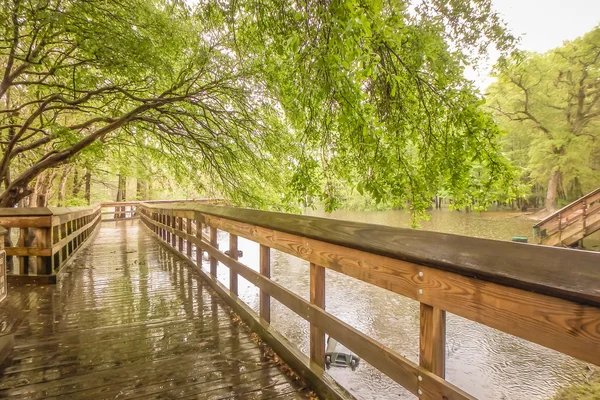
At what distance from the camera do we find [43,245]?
504cm

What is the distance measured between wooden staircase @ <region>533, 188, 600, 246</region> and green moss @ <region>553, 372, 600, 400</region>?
27.0 ft

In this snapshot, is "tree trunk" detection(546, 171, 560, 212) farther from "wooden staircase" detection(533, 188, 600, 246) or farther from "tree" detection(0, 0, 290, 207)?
"tree" detection(0, 0, 290, 207)

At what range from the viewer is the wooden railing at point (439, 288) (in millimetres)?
973

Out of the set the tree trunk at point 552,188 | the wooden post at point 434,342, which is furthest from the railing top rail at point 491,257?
the tree trunk at point 552,188

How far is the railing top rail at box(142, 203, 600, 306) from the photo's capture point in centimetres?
94

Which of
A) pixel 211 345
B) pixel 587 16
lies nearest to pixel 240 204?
pixel 211 345

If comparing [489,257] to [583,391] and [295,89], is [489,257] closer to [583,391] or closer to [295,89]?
[295,89]

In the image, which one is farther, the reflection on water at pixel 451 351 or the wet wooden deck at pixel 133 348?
the reflection on water at pixel 451 351

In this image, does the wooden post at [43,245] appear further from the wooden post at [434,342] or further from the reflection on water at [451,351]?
the wooden post at [434,342]

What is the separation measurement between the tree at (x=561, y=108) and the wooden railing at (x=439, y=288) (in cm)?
2370

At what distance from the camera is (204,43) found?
662cm


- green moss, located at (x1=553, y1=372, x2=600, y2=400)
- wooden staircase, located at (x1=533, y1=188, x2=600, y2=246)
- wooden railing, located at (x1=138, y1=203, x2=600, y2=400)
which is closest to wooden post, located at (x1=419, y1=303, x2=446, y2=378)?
wooden railing, located at (x1=138, y1=203, x2=600, y2=400)

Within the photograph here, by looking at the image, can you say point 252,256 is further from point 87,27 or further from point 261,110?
point 87,27

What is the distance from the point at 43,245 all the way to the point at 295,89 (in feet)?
14.6
